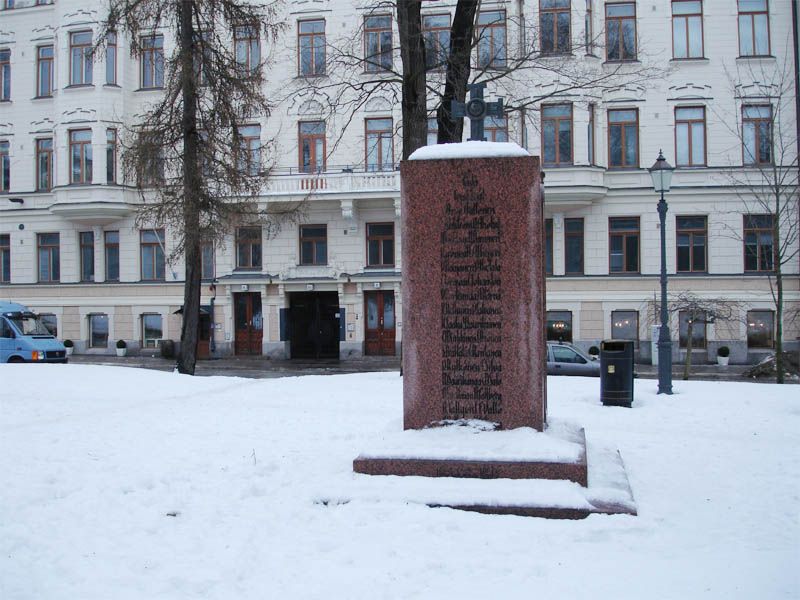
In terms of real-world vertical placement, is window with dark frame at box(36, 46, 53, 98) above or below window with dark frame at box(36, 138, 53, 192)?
above

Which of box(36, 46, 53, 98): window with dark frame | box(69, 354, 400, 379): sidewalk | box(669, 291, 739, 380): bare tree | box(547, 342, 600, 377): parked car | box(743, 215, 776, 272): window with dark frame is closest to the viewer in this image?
box(547, 342, 600, 377): parked car

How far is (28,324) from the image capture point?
26.4 m

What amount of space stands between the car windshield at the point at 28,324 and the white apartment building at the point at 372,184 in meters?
7.17

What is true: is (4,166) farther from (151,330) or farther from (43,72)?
(151,330)

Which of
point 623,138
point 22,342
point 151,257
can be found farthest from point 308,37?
point 22,342

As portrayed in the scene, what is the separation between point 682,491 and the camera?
676cm

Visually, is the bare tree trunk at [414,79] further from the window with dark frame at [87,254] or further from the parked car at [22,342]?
the window with dark frame at [87,254]

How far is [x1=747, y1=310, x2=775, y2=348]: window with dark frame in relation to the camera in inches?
1183

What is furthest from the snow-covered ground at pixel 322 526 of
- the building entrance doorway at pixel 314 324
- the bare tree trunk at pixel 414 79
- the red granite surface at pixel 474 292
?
the building entrance doorway at pixel 314 324

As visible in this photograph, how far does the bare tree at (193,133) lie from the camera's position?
18484mm

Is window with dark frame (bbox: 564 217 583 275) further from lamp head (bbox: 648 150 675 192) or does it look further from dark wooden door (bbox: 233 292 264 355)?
lamp head (bbox: 648 150 675 192)

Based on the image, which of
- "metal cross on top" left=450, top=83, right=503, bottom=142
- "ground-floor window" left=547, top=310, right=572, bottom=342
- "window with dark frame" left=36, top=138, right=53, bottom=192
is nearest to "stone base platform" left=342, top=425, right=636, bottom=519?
"metal cross on top" left=450, top=83, right=503, bottom=142

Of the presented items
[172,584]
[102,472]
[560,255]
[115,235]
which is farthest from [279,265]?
[172,584]

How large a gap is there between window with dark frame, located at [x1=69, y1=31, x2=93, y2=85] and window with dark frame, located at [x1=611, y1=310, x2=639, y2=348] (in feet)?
83.5
